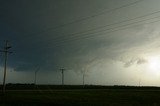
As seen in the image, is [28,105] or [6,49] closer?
[28,105]

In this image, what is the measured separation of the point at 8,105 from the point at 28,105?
285 centimetres

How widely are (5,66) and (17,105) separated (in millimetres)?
20402

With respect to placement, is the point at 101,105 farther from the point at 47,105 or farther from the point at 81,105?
the point at 47,105

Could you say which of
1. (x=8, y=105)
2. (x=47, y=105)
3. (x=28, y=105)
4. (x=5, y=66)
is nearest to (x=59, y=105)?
(x=47, y=105)

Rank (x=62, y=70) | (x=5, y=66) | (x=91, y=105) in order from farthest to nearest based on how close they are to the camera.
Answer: (x=62, y=70), (x=5, y=66), (x=91, y=105)

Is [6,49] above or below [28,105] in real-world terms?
above

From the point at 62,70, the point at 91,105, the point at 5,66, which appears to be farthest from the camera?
the point at 62,70

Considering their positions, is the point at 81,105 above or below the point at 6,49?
below

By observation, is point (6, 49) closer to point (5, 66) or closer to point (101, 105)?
point (5, 66)

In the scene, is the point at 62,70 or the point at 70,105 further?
the point at 62,70

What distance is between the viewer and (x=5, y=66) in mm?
61906

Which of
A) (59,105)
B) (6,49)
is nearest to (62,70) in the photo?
(6,49)

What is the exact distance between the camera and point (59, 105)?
143 ft

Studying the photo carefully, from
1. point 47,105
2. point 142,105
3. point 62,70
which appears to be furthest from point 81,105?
point 62,70
